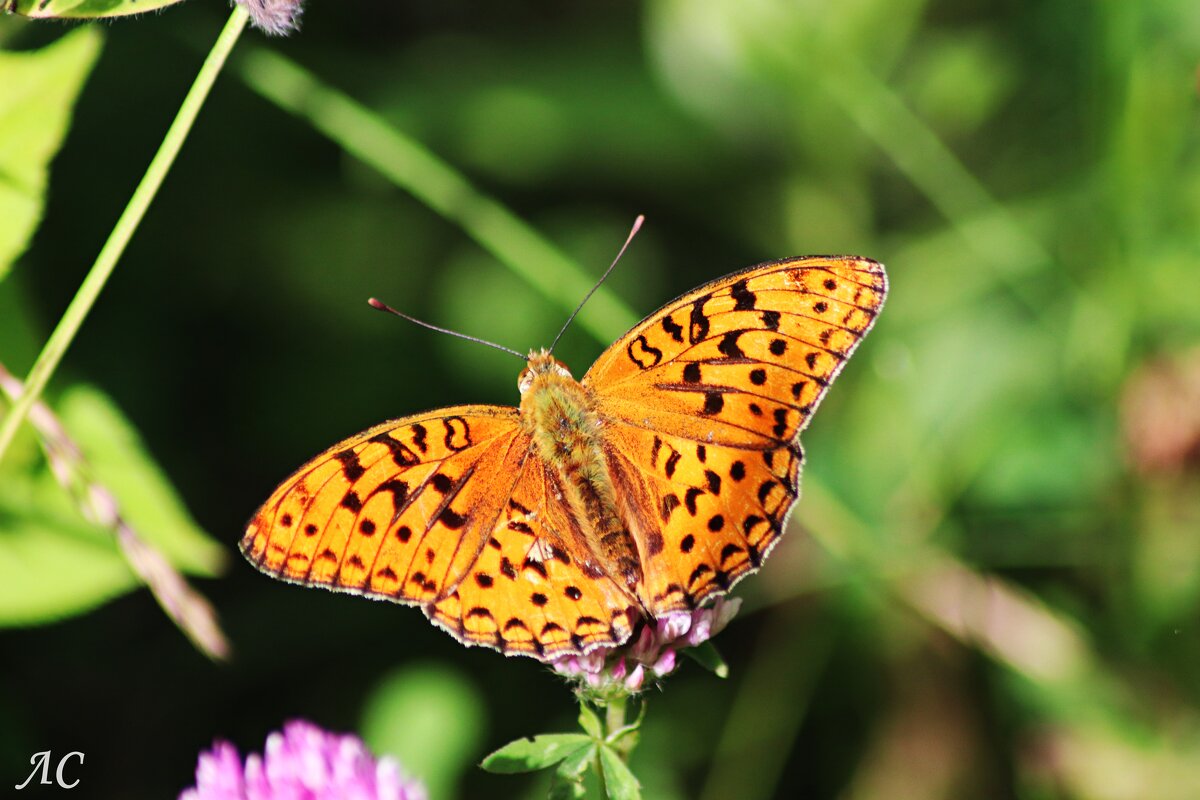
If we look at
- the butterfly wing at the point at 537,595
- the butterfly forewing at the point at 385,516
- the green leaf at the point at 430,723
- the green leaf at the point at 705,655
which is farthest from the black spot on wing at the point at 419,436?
the green leaf at the point at 430,723

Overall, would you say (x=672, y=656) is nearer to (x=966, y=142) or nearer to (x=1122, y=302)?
(x=1122, y=302)

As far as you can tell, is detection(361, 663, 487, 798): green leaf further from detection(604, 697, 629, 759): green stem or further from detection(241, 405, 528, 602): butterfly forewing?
detection(241, 405, 528, 602): butterfly forewing

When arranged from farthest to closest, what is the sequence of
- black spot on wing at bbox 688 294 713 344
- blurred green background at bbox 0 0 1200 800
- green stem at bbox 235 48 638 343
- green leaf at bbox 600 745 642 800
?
blurred green background at bbox 0 0 1200 800 → green stem at bbox 235 48 638 343 → black spot on wing at bbox 688 294 713 344 → green leaf at bbox 600 745 642 800

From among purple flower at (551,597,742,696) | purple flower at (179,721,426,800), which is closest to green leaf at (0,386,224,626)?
purple flower at (179,721,426,800)

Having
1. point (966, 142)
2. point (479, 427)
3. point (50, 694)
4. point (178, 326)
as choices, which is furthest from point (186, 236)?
point (966, 142)

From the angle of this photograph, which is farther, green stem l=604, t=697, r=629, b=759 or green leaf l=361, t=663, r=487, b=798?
green leaf l=361, t=663, r=487, b=798
